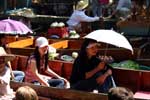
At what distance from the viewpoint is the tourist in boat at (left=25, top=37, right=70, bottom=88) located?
6.25m

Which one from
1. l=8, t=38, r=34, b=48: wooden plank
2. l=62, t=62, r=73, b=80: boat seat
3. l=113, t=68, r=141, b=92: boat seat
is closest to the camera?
l=113, t=68, r=141, b=92: boat seat

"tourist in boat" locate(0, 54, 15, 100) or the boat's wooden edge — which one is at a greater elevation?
"tourist in boat" locate(0, 54, 15, 100)

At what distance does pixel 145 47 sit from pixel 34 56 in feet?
14.9

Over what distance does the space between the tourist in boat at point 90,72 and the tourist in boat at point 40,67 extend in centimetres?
57

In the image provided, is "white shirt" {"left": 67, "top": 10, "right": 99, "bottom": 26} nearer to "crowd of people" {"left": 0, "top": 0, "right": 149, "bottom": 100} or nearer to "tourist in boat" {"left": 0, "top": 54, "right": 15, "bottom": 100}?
"crowd of people" {"left": 0, "top": 0, "right": 149, "bottom": 100}

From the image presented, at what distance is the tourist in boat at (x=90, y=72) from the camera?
587 cm

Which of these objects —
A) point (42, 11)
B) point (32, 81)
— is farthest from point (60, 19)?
point (32, 81)

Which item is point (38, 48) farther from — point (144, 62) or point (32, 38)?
point (32, 38)

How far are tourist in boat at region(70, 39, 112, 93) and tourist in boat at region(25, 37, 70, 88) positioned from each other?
0.57m

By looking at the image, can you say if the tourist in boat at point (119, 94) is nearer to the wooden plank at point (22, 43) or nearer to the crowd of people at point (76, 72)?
the crowd of people at point (76, 72)

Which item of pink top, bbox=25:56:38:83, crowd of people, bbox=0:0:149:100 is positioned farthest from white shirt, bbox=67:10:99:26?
pink top, bbox=25:56:38:83

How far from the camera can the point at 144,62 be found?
8.14 meters

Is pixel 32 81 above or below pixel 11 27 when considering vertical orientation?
below

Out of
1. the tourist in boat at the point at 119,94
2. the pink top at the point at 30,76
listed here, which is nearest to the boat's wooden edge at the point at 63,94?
the pink top at the point at 30,76
